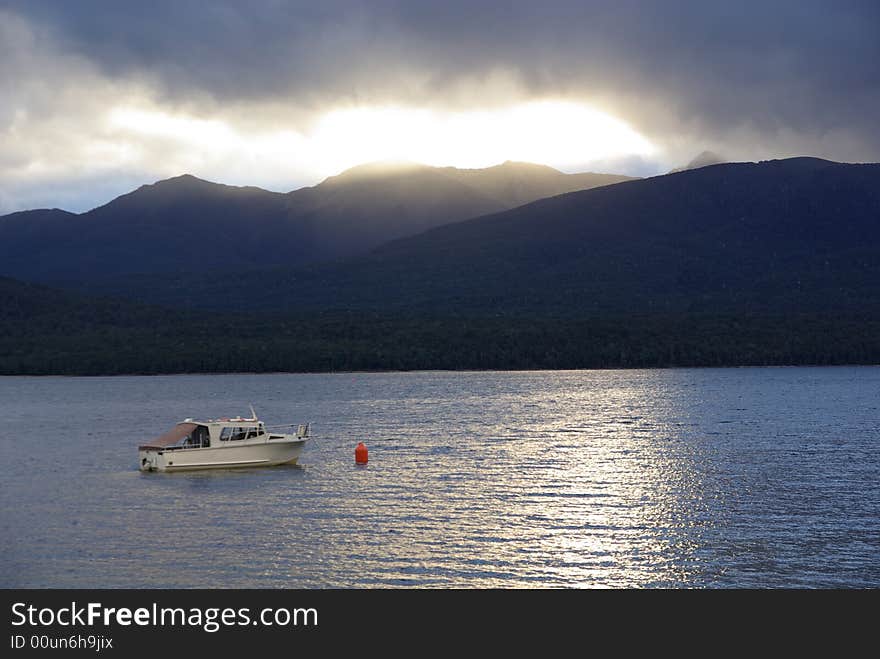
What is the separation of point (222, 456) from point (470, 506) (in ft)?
66.1

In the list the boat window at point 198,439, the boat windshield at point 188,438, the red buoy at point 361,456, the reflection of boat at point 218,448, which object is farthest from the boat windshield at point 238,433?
the red buoy at point 361,456

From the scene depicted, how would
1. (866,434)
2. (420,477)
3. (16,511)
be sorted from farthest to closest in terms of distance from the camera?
(866,434) < (420,477) < (16,511)

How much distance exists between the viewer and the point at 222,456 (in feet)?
206

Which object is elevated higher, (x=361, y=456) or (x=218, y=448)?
(x=218, y=448)

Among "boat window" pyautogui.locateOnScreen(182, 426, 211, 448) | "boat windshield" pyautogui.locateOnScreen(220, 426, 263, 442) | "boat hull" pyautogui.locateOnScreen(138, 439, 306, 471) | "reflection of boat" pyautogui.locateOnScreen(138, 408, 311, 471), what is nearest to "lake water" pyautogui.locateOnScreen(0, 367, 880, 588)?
"boat hull" pyautogui.locateOnScreen(138, 439, 306, 471)

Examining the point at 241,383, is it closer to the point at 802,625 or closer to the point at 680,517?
the point at 680,517

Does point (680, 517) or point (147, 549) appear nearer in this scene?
point (147, 549)

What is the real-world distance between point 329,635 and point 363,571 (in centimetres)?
938

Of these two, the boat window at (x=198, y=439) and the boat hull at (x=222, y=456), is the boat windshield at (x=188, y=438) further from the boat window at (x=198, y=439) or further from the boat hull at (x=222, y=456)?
the boat hull at (x=222, y=456)

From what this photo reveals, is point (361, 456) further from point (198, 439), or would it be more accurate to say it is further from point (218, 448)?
point (198, 439)

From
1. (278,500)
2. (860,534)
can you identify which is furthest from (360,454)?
(860,534)

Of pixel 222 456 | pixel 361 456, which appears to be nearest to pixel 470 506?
pixel 361 456

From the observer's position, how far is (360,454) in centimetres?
6656

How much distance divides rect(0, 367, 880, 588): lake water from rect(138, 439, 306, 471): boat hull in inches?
36.0
